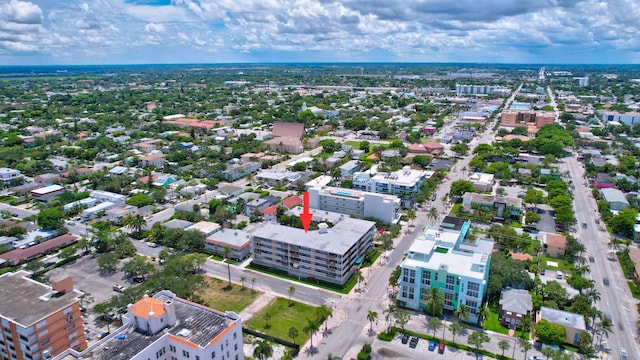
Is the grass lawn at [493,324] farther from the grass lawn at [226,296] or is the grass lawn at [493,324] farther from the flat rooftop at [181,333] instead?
the flat rooftop at [181,333]

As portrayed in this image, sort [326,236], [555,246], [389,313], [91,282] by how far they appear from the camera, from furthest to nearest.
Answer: [555,246] → [326,236] → [91,282] → [389,313]

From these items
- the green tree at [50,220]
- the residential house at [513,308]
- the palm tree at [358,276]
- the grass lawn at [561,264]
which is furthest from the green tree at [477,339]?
the green tree at [50,220]

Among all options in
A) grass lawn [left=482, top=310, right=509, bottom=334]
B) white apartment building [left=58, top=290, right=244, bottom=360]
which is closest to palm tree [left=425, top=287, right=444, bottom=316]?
grass lawn [left=482, top=310, right=509, bottom=334]

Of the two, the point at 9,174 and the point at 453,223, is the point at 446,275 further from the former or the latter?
the point at 9,174

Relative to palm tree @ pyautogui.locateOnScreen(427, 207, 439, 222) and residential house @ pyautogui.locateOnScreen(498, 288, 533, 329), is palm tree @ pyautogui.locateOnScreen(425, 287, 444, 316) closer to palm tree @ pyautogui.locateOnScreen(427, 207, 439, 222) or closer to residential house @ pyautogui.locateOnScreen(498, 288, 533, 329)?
residential house @ pyautogui.locateOnScreen(498, 288, 533, 329)

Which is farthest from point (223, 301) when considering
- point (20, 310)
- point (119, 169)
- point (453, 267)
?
point (119, 169)

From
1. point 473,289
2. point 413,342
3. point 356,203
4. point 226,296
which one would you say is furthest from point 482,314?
point 356,203
